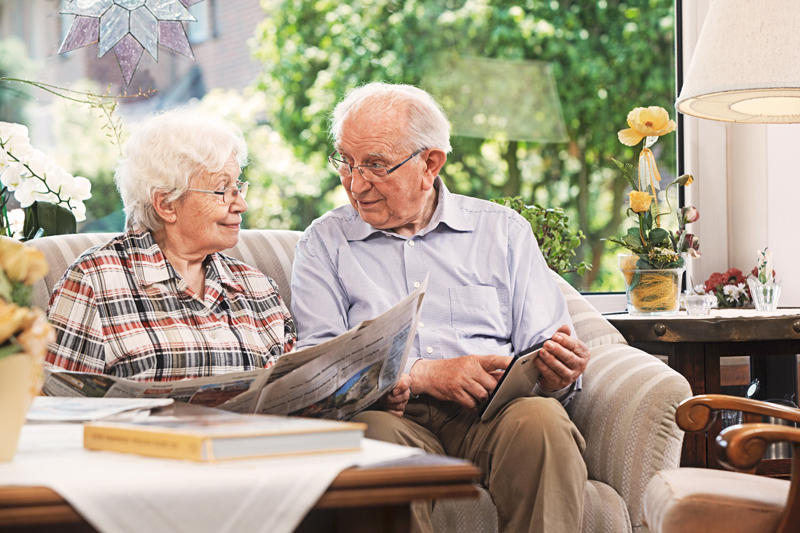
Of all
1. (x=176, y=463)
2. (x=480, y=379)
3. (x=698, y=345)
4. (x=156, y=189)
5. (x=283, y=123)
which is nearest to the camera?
(x=176, y=463)

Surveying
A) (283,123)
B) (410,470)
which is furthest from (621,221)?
(410,470)

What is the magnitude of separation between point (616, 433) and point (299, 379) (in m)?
0.74

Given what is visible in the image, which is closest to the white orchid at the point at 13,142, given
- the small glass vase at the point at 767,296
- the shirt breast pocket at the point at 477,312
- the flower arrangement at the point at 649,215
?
the shirt breast pocket at the point at 477,312

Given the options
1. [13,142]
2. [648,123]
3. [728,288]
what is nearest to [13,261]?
[13,142]

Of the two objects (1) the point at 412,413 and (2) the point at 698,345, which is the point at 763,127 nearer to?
(2) the point at 698,345

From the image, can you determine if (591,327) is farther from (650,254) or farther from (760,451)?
(760,451)

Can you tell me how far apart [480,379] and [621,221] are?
163 centimetres

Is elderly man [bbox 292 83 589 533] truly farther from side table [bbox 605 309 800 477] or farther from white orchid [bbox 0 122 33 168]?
white orchid [bbox 0 122 33 168]

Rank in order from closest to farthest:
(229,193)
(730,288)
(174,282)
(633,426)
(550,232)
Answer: (633,426), (174,282), (229,193), (550,232), (730,288)

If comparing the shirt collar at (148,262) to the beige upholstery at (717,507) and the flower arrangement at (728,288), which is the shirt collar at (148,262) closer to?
the beige upholstery at (717,507)

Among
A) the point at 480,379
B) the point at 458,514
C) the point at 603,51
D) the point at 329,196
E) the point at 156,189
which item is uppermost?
the point at 603,51

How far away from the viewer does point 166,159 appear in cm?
168

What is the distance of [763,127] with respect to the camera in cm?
277

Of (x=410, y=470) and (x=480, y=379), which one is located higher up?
(x=410, y=470)
